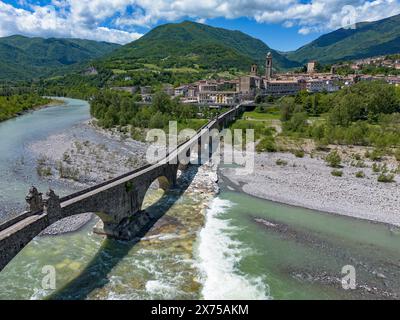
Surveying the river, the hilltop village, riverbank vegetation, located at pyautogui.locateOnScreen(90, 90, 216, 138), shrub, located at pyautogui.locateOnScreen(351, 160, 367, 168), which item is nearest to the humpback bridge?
the river

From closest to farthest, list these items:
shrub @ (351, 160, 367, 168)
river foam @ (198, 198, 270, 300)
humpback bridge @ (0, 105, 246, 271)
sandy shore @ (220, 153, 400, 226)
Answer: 1. humpback bridge @ (0, 105, 246, 271)
2. river foam @ (198, 198, 270, 300)
3. sandy shore @ (220, 153, 400, 226)
4. shrub @ (351, 160, 367, 168)

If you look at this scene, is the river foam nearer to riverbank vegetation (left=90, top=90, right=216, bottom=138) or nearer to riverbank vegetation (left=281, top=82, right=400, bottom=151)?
riverbank vegetation (left=281, top=82, right=400, bottom=151)

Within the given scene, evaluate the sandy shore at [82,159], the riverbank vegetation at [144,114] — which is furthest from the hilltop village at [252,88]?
the sandy shore at [82,159]

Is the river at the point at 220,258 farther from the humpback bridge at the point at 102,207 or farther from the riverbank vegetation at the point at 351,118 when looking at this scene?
the riverbank vegetation at the point at 351,118

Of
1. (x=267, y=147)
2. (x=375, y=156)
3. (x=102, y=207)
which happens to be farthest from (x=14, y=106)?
(x=375, y=156)

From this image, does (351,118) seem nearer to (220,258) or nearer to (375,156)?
(375,156)
